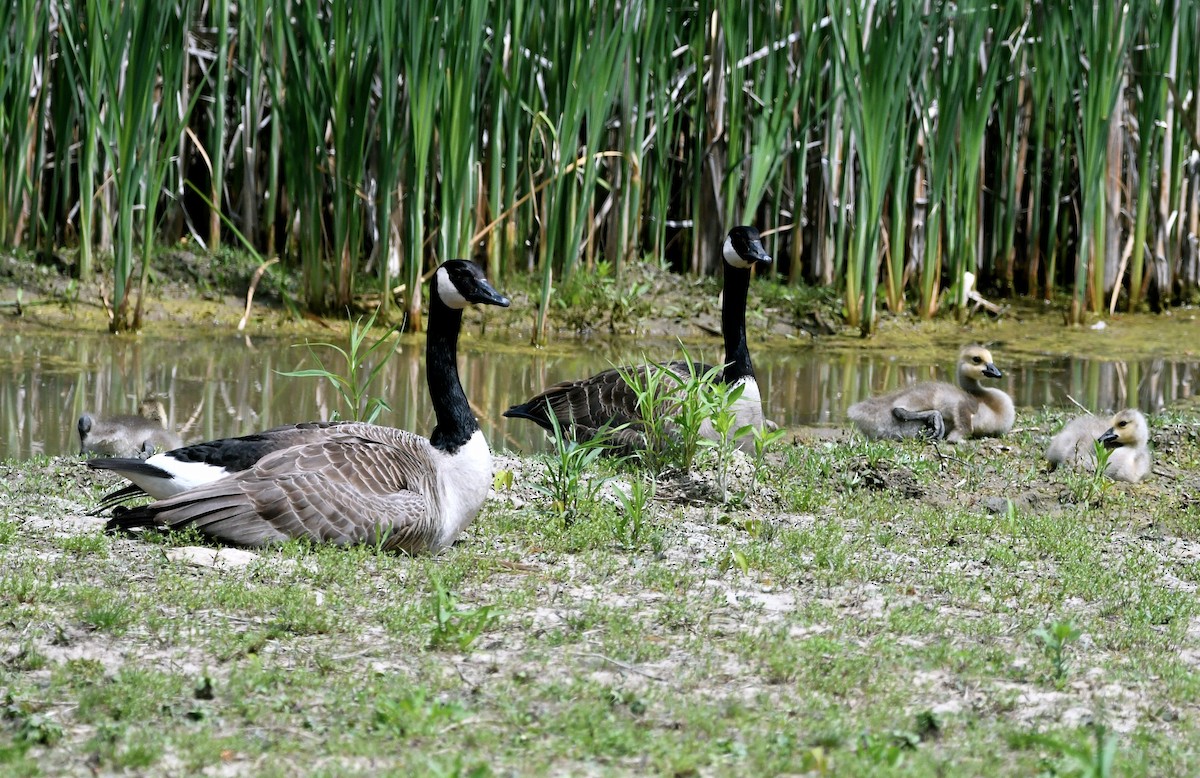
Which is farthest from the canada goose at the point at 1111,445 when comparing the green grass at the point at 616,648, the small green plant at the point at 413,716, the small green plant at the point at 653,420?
the small green plant at the point at 413,716

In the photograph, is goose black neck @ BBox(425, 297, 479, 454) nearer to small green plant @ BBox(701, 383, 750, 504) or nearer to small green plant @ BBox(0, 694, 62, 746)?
small green plant @ BBox(701, 383, 750, 504)

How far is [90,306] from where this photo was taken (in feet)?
43.6

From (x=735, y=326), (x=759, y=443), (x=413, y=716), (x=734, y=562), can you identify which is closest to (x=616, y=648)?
(x=413, y=716)

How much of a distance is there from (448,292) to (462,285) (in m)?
0.09

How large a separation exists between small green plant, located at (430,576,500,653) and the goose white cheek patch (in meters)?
1.91

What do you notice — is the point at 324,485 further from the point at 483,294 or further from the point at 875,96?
the point at 875,96

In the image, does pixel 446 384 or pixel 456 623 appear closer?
pixel 456 623

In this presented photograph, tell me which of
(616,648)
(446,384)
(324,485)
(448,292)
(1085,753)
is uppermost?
(448,292)

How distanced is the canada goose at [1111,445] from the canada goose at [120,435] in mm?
5439

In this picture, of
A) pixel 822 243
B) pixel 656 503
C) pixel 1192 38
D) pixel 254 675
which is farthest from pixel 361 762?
pixel 1192 38

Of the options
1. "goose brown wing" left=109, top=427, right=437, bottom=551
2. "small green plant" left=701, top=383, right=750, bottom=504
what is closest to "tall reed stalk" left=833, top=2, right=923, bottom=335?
"small green plant" left=701, top=383, right=750, bottom=504

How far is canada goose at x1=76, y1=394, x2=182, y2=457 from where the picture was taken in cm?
838

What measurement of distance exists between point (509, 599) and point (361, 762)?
5.30ft

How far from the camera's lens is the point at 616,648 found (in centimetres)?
494
